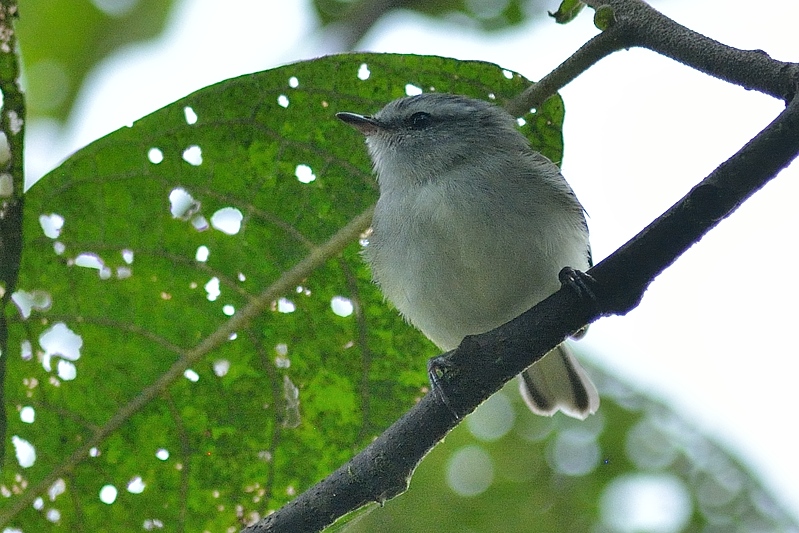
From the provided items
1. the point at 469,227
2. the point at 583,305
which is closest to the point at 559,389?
the point at 469,227

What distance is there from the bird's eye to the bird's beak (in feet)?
1.47

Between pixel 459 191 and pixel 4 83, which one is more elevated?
pixel 4 83

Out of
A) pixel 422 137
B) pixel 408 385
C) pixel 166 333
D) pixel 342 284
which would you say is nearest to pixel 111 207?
pixel 166 333

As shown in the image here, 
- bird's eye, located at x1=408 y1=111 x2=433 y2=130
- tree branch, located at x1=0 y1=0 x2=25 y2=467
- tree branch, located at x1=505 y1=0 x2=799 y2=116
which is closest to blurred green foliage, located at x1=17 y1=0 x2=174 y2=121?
bird's eye, located at x1=408 y1=111 x2=433 y2=130

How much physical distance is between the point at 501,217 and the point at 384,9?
1303mm

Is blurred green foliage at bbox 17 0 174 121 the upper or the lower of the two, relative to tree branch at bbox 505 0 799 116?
lower

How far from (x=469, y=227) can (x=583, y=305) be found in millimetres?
1185

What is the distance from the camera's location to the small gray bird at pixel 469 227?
3436mm

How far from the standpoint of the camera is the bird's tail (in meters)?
4.14

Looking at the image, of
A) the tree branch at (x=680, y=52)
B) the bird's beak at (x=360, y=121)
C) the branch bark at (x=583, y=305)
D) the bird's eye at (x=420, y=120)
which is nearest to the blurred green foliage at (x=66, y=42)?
the bird's eye at (x=420, y=120)

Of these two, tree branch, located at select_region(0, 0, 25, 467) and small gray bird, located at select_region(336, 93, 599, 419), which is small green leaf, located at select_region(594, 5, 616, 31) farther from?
tree branch, located at select_region(0, 0, 25, 467)

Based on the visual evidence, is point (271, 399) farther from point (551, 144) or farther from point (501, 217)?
point (551, 144)

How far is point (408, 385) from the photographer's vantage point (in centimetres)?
335

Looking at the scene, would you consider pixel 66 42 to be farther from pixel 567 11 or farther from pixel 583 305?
pixel 583 305
